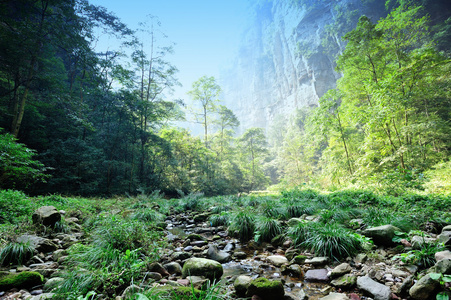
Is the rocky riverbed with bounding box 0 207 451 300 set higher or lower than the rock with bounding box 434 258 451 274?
lower

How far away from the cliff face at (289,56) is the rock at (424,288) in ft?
152

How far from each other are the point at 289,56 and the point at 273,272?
6765 centimetres

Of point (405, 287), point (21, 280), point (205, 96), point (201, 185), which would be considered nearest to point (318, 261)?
point (405, 287)

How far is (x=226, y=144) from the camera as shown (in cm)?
2530

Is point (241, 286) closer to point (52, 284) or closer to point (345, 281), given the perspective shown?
point (345, 281)

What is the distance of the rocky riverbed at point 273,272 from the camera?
6.16 ft

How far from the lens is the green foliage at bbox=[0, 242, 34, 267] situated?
2341 mm

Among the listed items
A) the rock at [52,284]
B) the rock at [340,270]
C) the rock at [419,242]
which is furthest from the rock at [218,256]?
the rock at [419,242]

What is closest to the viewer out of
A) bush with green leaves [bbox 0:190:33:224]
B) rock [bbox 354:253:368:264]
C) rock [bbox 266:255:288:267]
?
rock [bbox 354:253:368:264]

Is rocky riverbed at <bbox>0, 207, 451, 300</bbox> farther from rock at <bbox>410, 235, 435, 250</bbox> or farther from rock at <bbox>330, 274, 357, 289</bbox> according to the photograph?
rock at <bbox>410, 235, 435, 250</bbox>

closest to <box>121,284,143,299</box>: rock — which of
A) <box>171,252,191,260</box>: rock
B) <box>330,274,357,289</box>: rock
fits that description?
<box>171,252,191,260</box>: rock

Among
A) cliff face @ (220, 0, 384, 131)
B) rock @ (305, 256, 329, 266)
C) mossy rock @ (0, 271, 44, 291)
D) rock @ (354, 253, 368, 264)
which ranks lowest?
rock @ (305, 256, 329, 266)

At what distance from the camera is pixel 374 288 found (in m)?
1.95

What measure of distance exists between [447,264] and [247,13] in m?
136
